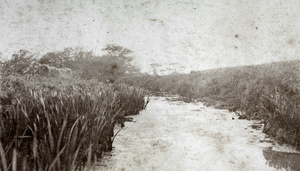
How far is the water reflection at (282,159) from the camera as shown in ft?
7.16

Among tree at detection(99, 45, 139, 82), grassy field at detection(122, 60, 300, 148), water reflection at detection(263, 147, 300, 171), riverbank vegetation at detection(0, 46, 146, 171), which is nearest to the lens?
riverbank vegetation at detection(0, 46, 146, 171)

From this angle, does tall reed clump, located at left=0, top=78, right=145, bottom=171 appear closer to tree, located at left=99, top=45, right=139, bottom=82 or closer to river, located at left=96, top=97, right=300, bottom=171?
river, located at left=96, top=97, right=300, bottom=171

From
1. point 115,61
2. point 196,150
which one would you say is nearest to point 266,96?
point 196,150

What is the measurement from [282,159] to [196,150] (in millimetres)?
954

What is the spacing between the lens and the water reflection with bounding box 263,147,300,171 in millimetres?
2184

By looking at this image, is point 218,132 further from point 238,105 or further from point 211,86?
point 211,86

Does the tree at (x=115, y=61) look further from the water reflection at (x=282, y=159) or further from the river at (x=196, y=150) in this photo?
the water reflection at (x=282, y=159)

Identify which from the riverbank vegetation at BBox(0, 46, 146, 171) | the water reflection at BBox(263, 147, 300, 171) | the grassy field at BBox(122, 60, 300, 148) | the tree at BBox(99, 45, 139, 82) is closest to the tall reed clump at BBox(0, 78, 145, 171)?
the riverbank vegetation at BBox(0, 46, 146, 171)

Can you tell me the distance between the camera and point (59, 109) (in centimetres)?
240

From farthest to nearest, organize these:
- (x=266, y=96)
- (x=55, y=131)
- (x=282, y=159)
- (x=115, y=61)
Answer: (x=115, y=61) → (x=266, y=96) → (x=282, y=159) → (x=55, y=131)

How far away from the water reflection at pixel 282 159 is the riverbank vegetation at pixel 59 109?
1.86 meters

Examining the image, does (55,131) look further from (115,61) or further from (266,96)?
(115,61)

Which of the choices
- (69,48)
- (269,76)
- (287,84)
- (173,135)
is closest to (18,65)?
(173,135)

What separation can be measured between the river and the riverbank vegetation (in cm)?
31
